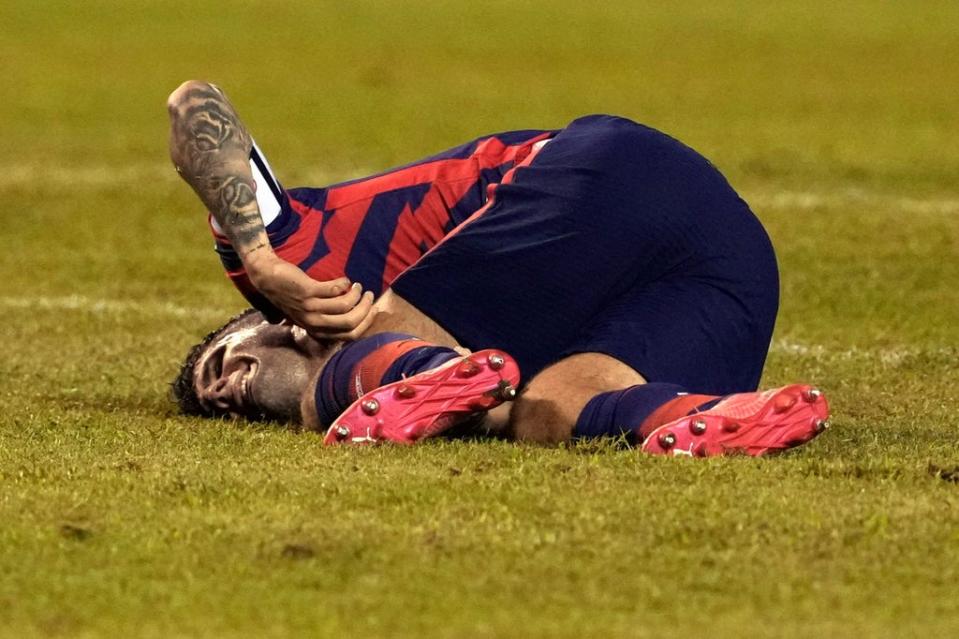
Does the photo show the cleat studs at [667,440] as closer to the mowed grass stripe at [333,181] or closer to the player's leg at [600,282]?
the player's leg at [600,282]

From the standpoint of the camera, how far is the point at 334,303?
538 cm

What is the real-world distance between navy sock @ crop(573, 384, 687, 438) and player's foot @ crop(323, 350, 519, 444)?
269 millimetres

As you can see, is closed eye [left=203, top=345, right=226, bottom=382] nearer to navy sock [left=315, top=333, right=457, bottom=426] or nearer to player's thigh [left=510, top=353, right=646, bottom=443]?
navy sock [left=315, top=333, right=457, bottom=426]

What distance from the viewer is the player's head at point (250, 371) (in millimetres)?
5613

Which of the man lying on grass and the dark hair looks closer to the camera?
the man lying on grass

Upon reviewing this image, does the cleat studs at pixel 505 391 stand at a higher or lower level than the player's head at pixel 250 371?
higher

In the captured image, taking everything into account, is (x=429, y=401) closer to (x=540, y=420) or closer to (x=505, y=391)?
(x=505, y=391)

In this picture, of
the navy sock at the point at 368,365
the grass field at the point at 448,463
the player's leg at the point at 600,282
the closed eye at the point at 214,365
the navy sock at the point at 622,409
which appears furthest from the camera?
the closed eye at the point at 214,365

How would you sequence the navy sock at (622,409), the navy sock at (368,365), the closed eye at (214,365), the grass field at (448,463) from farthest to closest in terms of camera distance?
the closed eye at (214,365) → the navy sock at (368,365) → the navy sock at (622,409) → the grass field at (448,463)

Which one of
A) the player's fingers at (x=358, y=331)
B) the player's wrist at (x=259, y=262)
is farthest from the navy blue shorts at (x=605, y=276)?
→ the player's wrist at (x=259, y=262)

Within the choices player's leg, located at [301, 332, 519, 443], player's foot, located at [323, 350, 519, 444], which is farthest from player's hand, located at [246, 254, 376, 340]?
player's foot, located at [323, 350, 519, 444]

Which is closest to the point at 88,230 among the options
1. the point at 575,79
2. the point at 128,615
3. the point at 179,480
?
the point at 179,480

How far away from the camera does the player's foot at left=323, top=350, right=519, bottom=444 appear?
489 centimetres

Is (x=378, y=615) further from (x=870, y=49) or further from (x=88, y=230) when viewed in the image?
(x=870, y=49)
